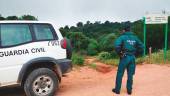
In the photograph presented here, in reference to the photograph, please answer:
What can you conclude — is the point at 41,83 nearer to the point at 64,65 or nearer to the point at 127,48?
the point at 64,65

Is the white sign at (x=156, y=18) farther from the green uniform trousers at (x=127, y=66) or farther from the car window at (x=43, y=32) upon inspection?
the car window at (x=43, y=32)

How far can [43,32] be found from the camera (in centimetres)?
972

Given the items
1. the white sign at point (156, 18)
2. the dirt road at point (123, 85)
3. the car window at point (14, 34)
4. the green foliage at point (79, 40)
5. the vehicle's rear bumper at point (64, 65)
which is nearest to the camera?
the car window at point (14, 34)

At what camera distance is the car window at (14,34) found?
9.03 m

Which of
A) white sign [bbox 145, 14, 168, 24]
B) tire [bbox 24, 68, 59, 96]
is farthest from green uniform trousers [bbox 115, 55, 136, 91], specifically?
white sign [bbox 145, 14, 168, 24]

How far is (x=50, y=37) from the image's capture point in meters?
9.73

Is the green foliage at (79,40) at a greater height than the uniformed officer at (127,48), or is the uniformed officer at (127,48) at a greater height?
the uniformed officer at (127,48)

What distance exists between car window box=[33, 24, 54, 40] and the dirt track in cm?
161

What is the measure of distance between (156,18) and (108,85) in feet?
21.7

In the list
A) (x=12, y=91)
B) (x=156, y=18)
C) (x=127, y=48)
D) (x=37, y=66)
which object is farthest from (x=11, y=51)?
(x=156, y=18)

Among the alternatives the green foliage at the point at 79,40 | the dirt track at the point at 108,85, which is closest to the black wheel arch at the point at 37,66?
the dirt track at the point at 108,85

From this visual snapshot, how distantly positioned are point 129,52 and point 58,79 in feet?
6.47

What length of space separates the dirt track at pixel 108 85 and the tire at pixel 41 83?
2.28ft

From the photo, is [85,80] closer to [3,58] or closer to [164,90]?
[164,90]
